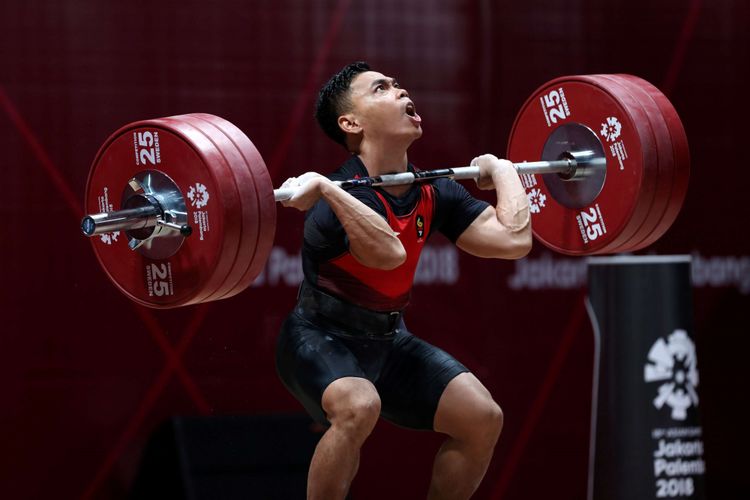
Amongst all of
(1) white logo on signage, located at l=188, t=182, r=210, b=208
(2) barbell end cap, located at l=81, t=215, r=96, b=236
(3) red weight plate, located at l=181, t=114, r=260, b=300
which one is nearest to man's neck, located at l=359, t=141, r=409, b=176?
(3) red weight plate, located at l=181, t=114, r=260, b=300

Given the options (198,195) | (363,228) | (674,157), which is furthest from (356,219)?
(674,157)

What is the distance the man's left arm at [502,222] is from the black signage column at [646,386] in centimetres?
126

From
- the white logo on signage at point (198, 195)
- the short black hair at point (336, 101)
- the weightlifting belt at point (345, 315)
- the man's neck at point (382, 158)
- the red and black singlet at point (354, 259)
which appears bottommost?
the weightlifting belt at point (345, 315)

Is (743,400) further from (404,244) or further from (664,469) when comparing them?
(404,244)

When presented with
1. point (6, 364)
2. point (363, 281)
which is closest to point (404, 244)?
point (363, 281)

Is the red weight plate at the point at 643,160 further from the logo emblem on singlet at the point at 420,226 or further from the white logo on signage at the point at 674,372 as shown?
the white logo on signage at the point at 674,372

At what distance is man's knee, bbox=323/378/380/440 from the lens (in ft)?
10.4

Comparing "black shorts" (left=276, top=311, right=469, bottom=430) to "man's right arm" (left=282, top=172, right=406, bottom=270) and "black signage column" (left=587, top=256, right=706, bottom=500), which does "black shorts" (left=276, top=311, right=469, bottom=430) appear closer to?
"man's right arm" (left=282, top=172, right=406, bottom=270)

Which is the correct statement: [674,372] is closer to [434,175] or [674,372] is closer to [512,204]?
[512,204]

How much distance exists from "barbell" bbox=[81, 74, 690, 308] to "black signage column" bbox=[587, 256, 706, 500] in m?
0.84

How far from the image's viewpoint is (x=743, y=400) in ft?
18.5

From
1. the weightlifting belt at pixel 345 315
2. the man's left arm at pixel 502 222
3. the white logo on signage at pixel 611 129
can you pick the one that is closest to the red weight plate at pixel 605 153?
the white logo on signage at pixel 611 129

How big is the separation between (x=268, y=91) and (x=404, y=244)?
1519 millimetres

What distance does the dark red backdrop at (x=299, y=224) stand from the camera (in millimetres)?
4430
